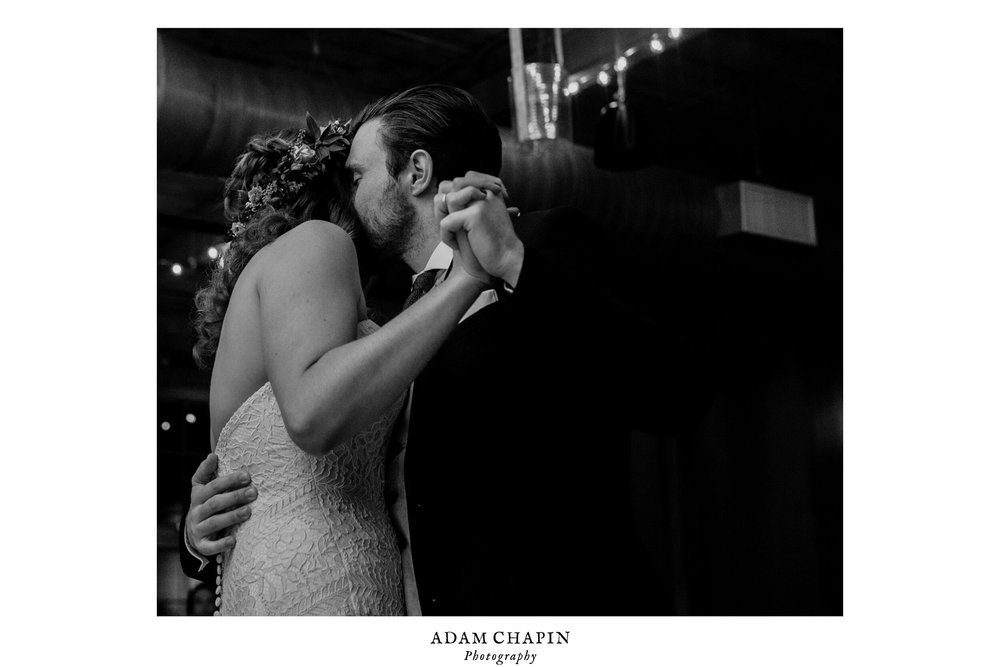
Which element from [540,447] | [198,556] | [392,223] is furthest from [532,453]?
[198,556]

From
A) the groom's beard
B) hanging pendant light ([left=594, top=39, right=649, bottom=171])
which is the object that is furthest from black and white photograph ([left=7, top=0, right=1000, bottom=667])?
hanging pendant light ([left=594, top=39, right=649, bottom=171])

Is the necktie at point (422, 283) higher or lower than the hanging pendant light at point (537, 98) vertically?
lower

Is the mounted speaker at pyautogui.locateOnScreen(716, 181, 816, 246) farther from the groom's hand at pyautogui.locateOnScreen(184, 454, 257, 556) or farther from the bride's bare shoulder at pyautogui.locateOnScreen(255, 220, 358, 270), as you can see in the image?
the groom's hand at pyautogui.locateOnScreen(184, 454, 257, 556)

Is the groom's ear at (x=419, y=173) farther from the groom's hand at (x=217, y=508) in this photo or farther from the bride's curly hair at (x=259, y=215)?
the groom's hand at (x=217, y=508)

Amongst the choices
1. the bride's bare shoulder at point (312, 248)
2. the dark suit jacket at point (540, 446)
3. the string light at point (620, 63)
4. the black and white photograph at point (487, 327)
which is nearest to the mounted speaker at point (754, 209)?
the black and white photograph at point (487, 327)

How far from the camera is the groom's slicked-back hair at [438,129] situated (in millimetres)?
1950

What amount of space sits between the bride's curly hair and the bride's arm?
0.68 feet

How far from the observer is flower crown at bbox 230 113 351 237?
193cm

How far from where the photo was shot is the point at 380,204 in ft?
6.38

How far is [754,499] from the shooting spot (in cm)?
239

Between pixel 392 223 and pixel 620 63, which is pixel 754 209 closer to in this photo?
pixel 620 63
